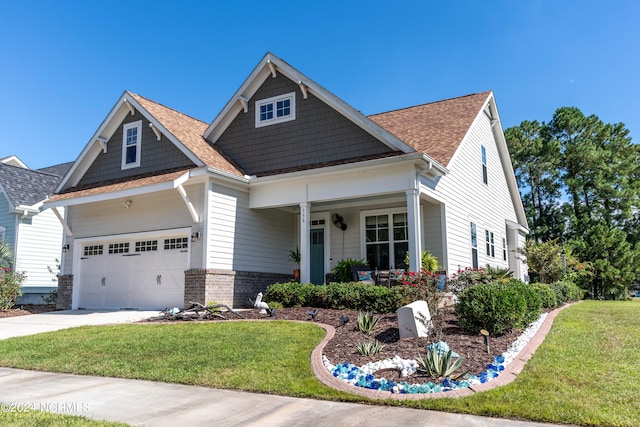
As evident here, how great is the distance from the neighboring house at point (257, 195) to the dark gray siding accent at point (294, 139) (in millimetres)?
39

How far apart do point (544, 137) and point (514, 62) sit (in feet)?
58.8

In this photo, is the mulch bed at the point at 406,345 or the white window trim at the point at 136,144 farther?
the white window trim at the point at 136,144

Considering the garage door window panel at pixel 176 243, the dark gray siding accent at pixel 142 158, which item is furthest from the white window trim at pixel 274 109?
the garage door window panel at pixel 176 243

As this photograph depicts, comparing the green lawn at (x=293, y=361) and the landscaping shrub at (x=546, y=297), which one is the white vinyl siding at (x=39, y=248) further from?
the landscaping shrub at (x=546, y=297)

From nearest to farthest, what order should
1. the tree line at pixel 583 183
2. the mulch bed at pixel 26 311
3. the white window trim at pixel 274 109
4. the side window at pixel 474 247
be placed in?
1. the mulch bed at pixel 26 311
2. the white window trim at pixel 274 109
3. the side window at pixel 474 247
4. the tree line at pixel 583 183

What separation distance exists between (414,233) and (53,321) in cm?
992

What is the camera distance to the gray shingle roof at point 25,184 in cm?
2205

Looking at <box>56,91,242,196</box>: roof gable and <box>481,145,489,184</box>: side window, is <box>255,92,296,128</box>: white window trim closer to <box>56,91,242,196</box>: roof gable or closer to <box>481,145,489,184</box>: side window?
<box>56,91,242,196</box>: roof gable

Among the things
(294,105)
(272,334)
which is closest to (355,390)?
(272,334)

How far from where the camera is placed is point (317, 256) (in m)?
17.0

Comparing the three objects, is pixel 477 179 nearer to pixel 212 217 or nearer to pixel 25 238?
pixel 212 217

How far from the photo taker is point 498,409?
5.06 metres

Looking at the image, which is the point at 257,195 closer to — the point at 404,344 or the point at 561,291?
the point at 404,344

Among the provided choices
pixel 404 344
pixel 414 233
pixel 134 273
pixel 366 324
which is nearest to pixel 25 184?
pixel 134 273
